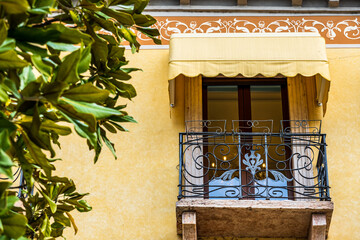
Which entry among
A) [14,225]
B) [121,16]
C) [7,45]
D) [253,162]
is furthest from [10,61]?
[253,162]

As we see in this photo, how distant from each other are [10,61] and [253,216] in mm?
3901

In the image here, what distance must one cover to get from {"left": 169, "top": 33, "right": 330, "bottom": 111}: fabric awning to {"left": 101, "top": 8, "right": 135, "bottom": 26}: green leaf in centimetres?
263

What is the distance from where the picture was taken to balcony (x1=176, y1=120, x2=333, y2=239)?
19.9 feet

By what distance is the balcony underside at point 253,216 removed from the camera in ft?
19.9

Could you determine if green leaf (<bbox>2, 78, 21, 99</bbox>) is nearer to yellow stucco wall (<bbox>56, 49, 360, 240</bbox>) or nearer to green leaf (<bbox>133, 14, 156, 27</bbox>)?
green leaf (<bbox>133, 14, 156, 27</bbox>)

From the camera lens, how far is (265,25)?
25.5 feet

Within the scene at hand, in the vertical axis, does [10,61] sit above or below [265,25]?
below

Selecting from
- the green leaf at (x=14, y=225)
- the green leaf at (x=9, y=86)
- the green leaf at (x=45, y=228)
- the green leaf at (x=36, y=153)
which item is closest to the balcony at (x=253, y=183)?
the green leaf at (x=45, y=228)

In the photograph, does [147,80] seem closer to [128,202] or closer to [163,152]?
[163,152]

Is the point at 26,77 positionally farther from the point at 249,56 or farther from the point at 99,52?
the point at 249,56

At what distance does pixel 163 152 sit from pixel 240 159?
982 millimetres

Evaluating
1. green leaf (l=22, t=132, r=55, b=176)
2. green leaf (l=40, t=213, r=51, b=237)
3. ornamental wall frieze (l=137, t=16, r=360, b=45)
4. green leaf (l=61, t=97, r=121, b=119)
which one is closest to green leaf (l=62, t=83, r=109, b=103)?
green leaf (l=61, t=97, r=121, b=119)

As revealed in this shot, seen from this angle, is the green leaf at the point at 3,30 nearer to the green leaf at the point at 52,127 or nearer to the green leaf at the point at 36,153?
the green leaf at the point at 36,153

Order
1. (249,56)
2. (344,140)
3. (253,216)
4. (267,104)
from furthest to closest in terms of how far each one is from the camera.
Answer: (267,104) → (344,140) → (249,56) → (253,216)
